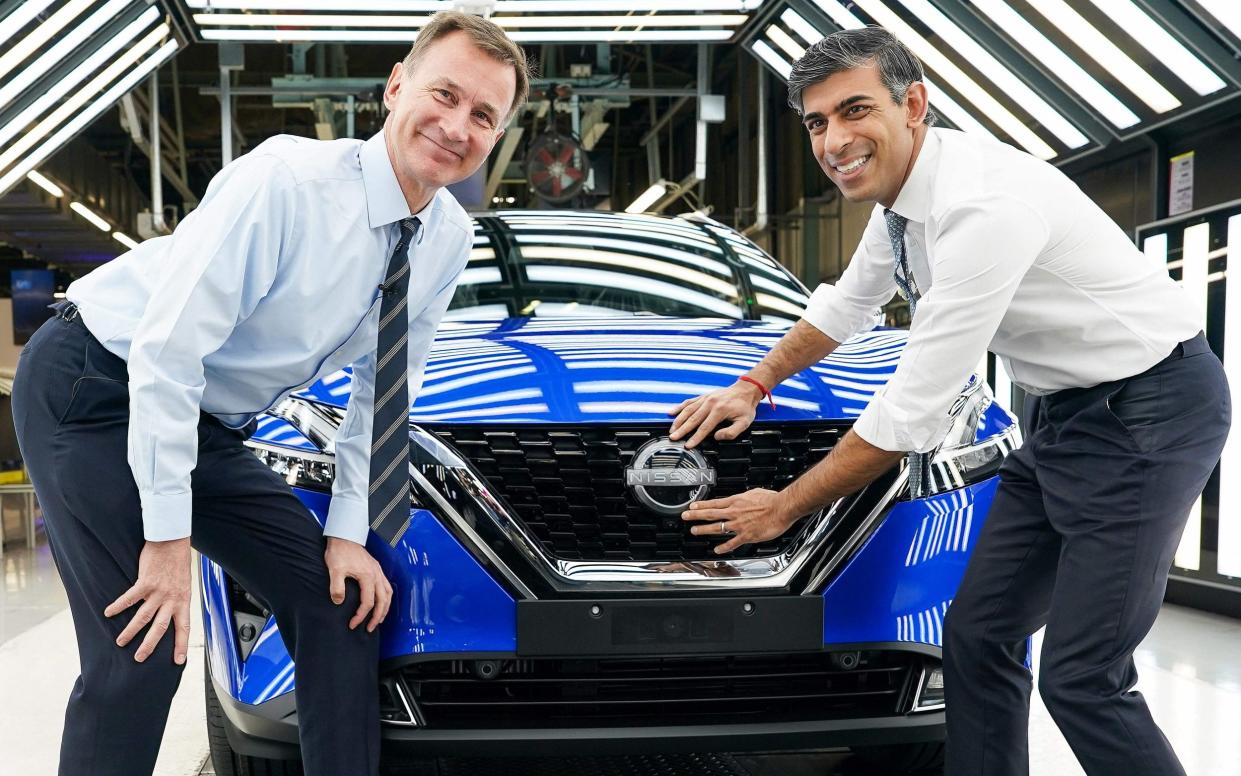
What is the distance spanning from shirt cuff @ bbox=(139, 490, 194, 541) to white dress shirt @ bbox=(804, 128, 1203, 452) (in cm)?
106

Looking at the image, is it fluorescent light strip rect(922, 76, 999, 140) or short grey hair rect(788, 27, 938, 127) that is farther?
fluorescent light strip rect(922, 76, 999, 140)

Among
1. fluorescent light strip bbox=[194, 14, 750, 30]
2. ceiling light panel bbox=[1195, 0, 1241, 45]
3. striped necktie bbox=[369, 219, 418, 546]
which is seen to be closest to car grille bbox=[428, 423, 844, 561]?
striped necktie bbox=[369, 219, 418, 546]

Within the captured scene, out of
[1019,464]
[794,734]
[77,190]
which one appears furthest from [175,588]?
[77,190]

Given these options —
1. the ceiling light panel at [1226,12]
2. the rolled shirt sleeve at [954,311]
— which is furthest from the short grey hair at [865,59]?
the ceiling light panel at [1226,12]

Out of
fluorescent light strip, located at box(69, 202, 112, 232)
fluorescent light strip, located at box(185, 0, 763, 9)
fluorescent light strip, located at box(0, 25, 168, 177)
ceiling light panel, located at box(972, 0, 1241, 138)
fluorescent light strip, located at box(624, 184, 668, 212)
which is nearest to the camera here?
ceiling light panel, located at box(972, 0, 1241, 138)

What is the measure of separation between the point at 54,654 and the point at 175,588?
10.1ft

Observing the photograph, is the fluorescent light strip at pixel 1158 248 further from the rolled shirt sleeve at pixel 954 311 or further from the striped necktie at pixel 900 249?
the rolled shirt sleeve at pixel 954 311

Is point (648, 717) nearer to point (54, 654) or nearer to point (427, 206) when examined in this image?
point (427, 206)

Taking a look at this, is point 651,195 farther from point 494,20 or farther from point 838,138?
point 838,138

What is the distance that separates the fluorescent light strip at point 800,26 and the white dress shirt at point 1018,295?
515 centimetres

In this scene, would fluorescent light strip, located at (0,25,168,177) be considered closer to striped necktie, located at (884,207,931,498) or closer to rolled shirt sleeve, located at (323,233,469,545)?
rolled shirt sleeve, located at (323,233,469,545)

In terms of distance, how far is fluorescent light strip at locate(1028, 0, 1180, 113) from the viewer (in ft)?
17.2

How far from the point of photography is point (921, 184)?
6.65ft

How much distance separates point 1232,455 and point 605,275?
327 cm
